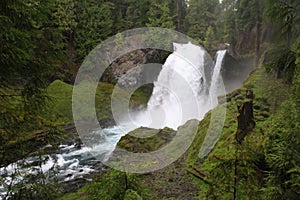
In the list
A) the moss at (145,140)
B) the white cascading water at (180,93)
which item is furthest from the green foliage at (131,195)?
the white cascading water at (180,93)

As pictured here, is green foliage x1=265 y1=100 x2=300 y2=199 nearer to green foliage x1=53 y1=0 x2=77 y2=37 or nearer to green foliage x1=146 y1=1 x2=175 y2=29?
green foliage x1=53 y1=0 x2=77 y2=37

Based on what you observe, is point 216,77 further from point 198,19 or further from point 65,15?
point 65,15

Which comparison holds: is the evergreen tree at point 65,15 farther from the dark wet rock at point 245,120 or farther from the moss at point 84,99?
the dark wet rock at point 245,120

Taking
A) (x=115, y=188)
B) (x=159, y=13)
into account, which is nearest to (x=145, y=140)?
(x=115, y=188)

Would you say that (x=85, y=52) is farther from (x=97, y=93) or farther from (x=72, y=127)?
(x=72, y=127)

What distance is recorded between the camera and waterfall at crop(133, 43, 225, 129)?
16.5 m

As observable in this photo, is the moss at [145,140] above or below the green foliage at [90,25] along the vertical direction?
below

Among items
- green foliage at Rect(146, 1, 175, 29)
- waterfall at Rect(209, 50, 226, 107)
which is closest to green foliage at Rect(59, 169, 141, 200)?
waterfall at Rect(209, 50, 226, 107)

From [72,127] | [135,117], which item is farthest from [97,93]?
[72,127]

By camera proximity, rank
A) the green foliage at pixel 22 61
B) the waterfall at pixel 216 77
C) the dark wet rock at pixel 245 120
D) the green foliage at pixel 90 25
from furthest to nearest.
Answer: the green foliage at pixel 90 25 → the waterfall at pixel 216 77 → the dark wet rock at pixel 245 120 → the green foliage at pixel 22 61

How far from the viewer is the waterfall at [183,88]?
1650 centimetres

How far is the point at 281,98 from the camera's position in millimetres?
9789

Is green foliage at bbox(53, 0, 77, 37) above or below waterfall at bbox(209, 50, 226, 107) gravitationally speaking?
above

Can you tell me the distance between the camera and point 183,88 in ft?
60.9
